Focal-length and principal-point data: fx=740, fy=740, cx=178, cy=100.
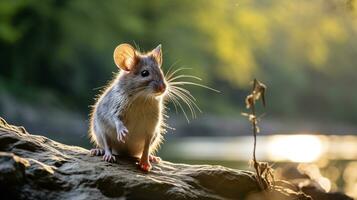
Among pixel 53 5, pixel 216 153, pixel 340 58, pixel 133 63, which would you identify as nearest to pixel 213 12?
pixel 53 5

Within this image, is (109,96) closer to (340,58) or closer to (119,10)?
(119,10)

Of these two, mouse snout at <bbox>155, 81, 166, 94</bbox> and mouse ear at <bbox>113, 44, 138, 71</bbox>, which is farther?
mouse ear at <bbox>113, 44, 138, 71</bbox>

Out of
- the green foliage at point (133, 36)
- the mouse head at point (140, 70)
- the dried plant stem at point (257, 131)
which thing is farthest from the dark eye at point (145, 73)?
the green foliage at point (133, 36)

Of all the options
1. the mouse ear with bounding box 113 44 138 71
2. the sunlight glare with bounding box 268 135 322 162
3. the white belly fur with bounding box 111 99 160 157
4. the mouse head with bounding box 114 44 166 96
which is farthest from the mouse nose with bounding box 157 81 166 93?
the sunlight glare with bounding box 268 135 322 162

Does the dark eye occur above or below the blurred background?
below

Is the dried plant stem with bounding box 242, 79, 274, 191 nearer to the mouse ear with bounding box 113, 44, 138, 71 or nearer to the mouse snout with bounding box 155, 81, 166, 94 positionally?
the mouse snout with bounding box 155, 81, 166, 94

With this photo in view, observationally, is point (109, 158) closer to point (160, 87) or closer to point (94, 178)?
point (94, 178)

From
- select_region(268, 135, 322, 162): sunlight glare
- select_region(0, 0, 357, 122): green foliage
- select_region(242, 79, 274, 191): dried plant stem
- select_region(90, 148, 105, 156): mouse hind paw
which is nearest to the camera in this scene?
select_region(242, 79, 274, 191): dried plant stem

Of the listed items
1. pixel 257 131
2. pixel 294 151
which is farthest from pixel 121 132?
pixel 294 151
